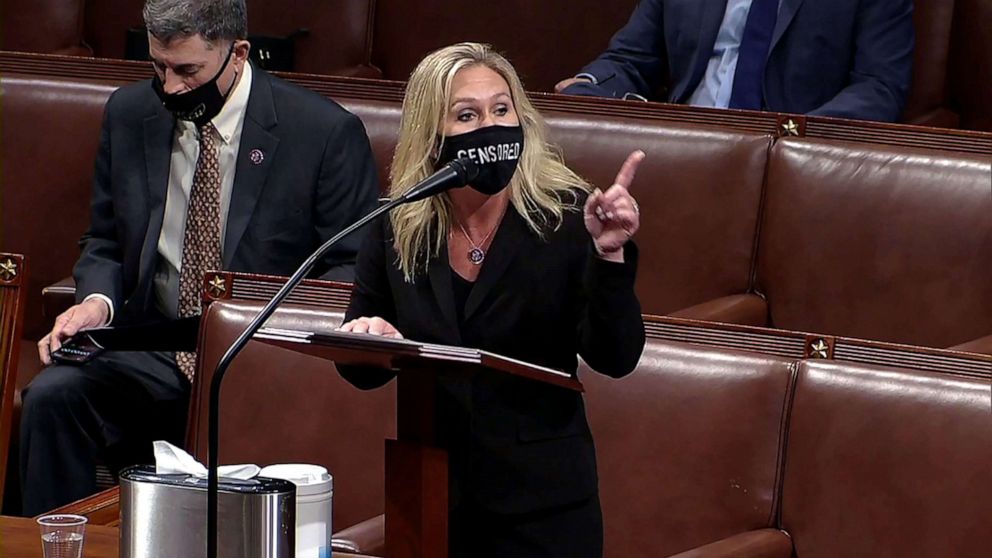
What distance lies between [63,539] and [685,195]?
84 cm

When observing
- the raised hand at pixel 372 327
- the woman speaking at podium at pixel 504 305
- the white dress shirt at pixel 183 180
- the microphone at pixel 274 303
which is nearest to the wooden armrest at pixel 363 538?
the woman speaking at podium at pixel 504 305

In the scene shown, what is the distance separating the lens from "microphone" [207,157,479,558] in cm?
65

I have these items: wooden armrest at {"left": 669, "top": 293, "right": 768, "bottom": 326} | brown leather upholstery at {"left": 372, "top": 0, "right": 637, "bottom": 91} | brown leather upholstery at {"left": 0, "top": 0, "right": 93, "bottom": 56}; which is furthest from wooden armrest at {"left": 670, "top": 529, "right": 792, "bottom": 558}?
brown leather upholstery at {"left": 0, "top": 0, "right": 93, "bottom": 56}

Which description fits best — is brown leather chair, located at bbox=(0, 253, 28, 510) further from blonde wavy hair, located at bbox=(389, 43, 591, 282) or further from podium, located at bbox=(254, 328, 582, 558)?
podium, located at bbox=(254, 328, 582, 558)

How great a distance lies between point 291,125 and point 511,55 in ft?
1.75

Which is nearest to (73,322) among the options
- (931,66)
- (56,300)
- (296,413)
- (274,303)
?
(56,300)

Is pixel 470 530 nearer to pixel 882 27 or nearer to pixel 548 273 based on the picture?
pixel 548 273

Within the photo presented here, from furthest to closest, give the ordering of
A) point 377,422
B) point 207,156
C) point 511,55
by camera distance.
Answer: point 511,55, point 207,156, point 377,422

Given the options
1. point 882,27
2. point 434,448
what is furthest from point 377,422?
point 882,27

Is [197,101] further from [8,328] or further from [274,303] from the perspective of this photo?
[274,303]

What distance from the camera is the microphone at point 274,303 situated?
2.12 feet

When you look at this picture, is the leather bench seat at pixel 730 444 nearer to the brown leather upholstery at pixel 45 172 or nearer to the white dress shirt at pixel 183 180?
the white dress shirt at pixel 183 180

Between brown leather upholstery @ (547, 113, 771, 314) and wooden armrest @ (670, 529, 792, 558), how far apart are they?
17.0 inches

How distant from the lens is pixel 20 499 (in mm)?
1425
